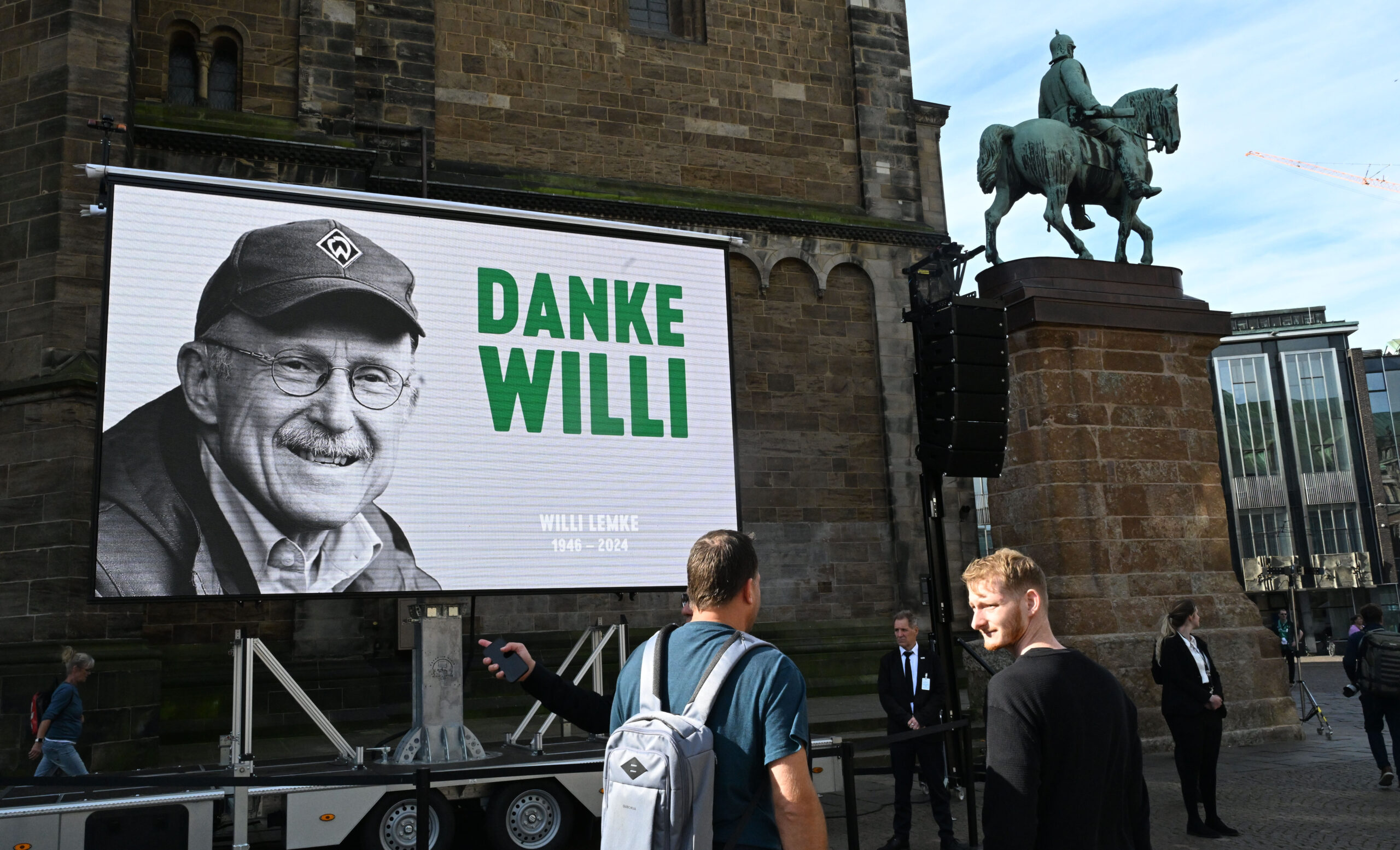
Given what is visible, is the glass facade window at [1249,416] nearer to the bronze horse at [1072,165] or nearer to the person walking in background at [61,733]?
the bronze horse at [1072,165]

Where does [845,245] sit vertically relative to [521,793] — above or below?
above

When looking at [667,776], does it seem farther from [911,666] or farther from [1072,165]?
[1072,165]

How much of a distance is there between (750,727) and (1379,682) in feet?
25.2

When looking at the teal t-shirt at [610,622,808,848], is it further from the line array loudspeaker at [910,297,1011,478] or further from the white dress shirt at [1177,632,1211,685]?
the line array loudspeaker at [910,297,1011,478]

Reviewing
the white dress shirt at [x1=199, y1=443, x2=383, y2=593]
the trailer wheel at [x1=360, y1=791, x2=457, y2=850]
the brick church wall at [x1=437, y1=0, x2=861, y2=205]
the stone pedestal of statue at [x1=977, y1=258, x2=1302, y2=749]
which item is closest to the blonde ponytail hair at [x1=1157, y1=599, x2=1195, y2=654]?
the stone pedestal of statue at [x1=977, y1=258, x2=1302, y2=749]

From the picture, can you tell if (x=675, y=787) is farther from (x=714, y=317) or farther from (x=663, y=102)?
(x=663, y=102)

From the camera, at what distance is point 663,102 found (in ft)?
53.2

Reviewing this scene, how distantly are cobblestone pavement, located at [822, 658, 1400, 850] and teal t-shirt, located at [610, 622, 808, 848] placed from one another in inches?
201

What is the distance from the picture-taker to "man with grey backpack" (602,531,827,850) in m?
2.50

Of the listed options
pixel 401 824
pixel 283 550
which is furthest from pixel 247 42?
pixel 401 824

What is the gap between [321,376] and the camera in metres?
8.41

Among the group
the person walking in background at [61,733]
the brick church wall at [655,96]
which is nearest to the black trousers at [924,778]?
the person walking in background at [61,733]

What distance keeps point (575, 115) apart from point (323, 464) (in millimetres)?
8755

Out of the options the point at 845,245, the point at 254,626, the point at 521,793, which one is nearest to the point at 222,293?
the point at 521,793
